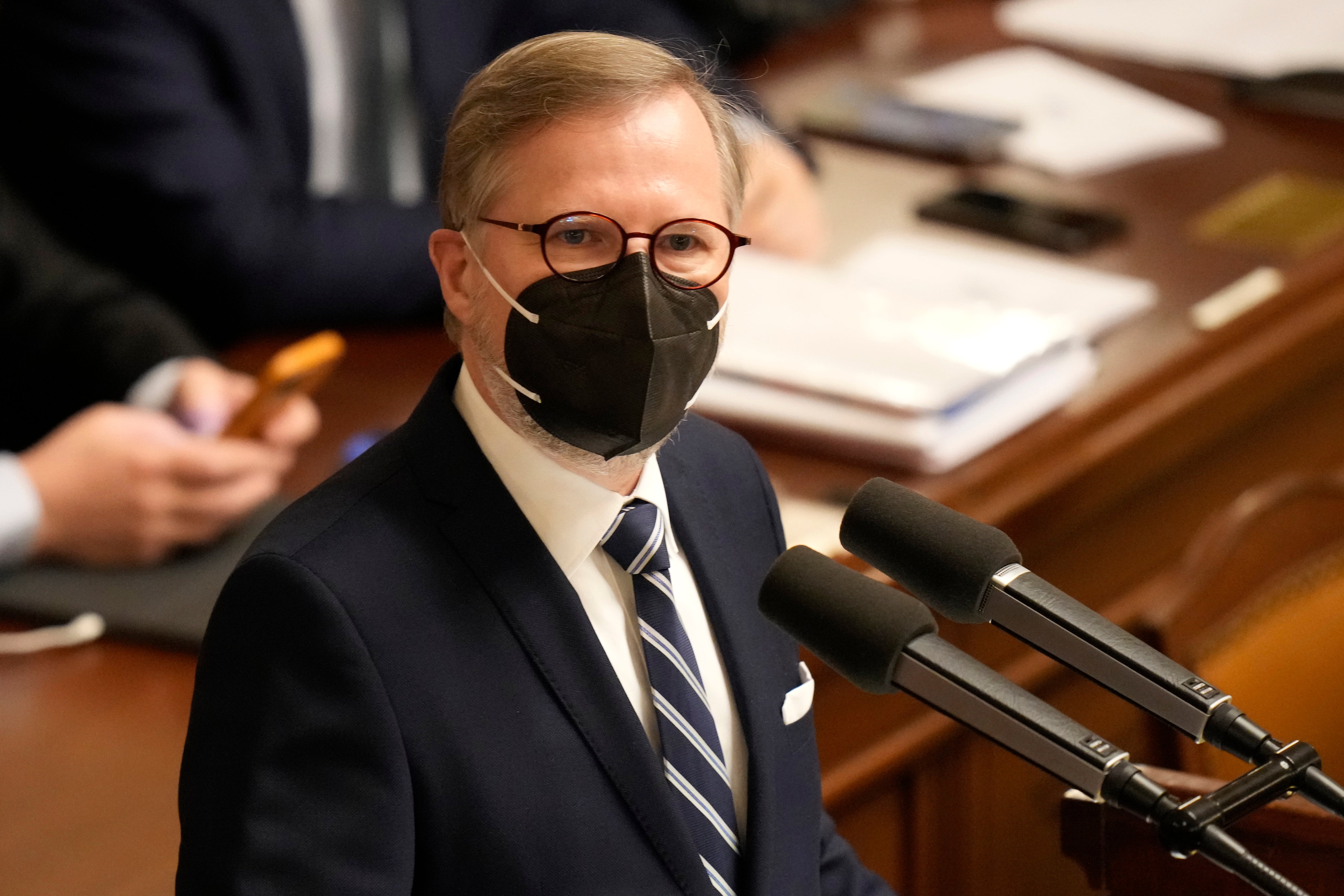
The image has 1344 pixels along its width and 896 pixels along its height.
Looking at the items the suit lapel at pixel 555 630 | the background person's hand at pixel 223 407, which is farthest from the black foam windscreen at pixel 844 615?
the background person's hand at pixel 223 407

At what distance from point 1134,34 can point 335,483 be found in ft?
7.59

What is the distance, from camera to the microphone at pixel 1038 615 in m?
0.64

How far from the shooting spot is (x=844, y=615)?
0.67 m

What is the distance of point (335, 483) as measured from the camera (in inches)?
31.3

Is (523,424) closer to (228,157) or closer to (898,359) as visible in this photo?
(898,359)

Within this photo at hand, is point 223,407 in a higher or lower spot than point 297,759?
lower

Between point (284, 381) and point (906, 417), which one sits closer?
point (284, 381)

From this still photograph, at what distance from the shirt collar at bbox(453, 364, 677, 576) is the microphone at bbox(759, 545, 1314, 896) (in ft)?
0.61

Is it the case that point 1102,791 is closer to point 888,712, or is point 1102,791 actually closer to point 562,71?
point 562,71

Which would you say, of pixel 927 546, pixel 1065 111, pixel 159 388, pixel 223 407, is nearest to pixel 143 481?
pixel 223 407

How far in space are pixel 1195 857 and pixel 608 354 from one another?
533 mm

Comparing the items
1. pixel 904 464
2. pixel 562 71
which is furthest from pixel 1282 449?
pixel 562 71

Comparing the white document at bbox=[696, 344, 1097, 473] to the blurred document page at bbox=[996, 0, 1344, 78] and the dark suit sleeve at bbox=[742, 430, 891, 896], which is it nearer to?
the dark suit sleeve at bbox=[742, 430, 891, 896]

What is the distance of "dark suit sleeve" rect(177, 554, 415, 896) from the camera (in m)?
0.71
